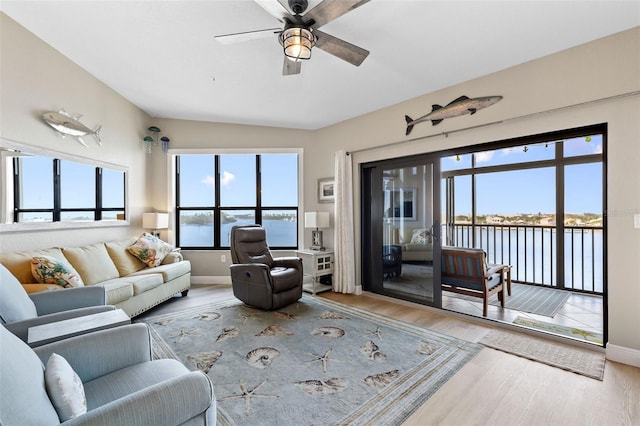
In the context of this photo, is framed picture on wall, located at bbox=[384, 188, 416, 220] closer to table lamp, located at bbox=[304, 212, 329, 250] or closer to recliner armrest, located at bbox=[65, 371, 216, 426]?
table lamp, located at bbox=[304, 212, 329, 250]

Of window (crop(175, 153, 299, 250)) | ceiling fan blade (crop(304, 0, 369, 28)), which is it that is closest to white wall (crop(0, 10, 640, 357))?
window (crop(175, 153, 299, 250))

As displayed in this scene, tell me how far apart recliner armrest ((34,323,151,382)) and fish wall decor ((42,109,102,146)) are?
8.94 ft

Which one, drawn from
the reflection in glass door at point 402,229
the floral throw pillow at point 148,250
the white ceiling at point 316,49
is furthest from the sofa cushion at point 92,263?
the reflection in glass door at point 402,229

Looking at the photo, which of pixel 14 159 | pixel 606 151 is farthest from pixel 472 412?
pixel 14 159

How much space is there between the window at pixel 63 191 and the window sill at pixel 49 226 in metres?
0.04

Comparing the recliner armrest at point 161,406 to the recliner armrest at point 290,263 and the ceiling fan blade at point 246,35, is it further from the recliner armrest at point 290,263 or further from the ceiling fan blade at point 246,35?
the recliner armrest at point 290,263

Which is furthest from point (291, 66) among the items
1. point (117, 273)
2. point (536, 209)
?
point (536, 209)

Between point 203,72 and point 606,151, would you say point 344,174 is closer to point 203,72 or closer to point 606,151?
point 203,72

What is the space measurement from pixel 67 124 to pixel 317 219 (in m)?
3.23

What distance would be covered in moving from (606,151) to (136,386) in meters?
3.66

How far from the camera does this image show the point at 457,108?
3.18 m

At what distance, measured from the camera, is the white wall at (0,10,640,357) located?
7.54ft

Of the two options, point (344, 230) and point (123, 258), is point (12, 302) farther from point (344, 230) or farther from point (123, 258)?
point (344, 230)

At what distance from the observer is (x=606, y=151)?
95.3 inches
